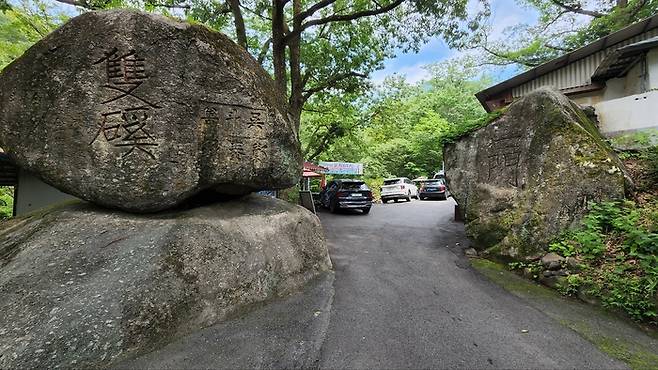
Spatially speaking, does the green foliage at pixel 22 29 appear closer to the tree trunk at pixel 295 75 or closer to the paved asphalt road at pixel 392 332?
the tree trunk at pixel 295 75

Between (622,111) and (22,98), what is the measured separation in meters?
12.2

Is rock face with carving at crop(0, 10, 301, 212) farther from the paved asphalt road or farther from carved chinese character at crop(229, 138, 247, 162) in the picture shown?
the paved asphalt road

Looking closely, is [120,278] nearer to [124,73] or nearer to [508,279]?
[124,73]

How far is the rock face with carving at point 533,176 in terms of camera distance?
5355 mm

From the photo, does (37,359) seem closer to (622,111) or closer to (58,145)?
(58,145)

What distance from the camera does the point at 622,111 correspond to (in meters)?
8.15

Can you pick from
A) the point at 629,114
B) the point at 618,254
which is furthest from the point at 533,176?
the point at 629,114

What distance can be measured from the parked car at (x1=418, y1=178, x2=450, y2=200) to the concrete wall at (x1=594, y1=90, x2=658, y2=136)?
1225 centimetres

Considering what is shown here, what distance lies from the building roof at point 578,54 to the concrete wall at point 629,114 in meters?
3.03

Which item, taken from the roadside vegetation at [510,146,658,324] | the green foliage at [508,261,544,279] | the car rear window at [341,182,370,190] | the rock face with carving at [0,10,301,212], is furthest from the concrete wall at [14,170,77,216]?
the roadside vegetation at [510,146,658,324]

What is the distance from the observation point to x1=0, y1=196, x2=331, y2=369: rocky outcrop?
282 cm

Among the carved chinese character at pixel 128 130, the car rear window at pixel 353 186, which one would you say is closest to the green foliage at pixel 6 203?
the carved chinese character at pixel 128 130

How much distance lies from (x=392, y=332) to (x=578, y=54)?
12.3m

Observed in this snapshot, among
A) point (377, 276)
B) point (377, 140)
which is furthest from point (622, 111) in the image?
point (377, 140)
